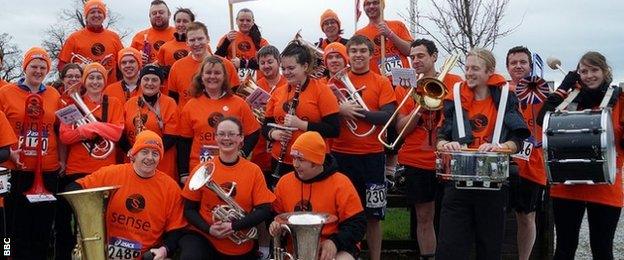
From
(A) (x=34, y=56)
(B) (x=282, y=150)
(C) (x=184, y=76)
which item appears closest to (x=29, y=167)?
(A) (x=34, y=56)

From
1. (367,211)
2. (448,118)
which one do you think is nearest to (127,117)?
(367,211)

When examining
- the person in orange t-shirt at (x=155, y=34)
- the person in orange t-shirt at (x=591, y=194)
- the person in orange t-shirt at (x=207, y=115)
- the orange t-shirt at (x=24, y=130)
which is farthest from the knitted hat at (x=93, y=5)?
the person in orange t-shirt at (x=591, y=194)

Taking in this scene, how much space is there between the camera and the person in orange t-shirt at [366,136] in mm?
6441

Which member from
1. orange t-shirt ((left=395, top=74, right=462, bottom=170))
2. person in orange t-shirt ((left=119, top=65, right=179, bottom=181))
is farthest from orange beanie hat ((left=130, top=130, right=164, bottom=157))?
orange t-shirt ((left=395, top=74, right=462, bottom=170))

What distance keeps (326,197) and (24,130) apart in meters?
2.99

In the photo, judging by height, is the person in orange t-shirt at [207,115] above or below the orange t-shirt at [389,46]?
below

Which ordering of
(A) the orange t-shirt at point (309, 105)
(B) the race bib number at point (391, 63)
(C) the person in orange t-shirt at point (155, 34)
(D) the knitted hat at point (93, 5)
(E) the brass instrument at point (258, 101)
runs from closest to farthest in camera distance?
1. (A) the orange t-shirt at point (309, 105)
2. (E) the brass instrument at point (258, 101)
3. (B) the race bib number at point (391, 63)
4. (D) the knitted hat at point (93, 5)
5. (C) the person in orange t-shirt at point (155, 34)

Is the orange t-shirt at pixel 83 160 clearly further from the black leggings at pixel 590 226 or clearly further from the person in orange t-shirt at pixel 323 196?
the black leggings at pixel 590 226

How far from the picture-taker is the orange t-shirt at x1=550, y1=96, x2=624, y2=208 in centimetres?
579

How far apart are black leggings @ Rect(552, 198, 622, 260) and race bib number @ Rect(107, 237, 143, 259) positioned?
3.52m

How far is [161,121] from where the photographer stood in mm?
6609

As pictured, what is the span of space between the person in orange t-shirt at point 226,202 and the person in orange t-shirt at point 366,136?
107 cm

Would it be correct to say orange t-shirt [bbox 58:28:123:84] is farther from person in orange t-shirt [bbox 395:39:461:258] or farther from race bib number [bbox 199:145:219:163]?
person in orange t-shirt [bbox 395:39:461:258]

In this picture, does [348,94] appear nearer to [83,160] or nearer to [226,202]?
[226,202]
